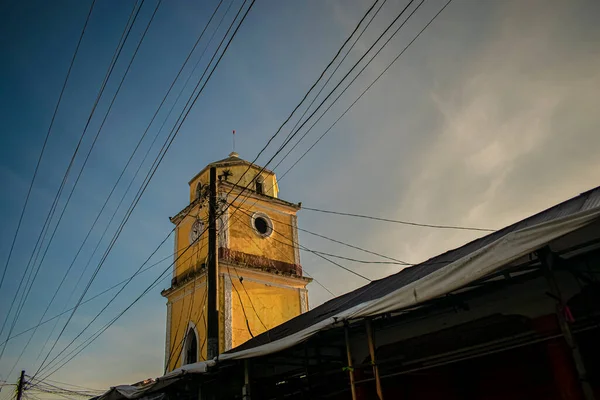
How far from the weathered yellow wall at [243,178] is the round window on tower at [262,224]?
1569 mm

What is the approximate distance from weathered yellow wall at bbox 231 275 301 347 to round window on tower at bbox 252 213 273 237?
2.83 m

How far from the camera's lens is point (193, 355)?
748 inches

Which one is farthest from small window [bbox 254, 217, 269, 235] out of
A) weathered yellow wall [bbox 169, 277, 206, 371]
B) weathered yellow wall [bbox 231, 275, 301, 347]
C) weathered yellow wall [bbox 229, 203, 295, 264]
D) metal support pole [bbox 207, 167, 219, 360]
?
metal support pole [bbox 207, 167, 219, 360]

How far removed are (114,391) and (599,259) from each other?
11.4 meters

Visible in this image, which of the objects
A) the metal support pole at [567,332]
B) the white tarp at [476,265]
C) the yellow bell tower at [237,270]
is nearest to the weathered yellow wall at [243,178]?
the yellow bell tower at [237,270]

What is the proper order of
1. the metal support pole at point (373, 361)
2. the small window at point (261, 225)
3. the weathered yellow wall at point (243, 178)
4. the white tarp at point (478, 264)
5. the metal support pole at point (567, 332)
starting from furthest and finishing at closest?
the weathered yellow wall at point (243, 178) → the small window at point (261, 225) → the metal support pole at point (373, 361) → the white tarp at point (478, 264) → the metal support pole at point (567, 332)

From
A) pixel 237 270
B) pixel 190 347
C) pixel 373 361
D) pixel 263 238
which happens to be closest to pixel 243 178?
pixel 263 238

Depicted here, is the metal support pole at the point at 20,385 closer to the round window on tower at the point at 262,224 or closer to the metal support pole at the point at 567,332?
the round window on tower at the point at 262,224

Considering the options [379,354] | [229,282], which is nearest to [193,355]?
[229,282]

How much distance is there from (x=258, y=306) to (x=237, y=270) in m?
1.95

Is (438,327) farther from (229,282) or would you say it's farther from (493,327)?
(229,282)

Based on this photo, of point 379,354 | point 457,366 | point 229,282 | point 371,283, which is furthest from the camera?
point 229,282

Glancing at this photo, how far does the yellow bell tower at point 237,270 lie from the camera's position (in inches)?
738

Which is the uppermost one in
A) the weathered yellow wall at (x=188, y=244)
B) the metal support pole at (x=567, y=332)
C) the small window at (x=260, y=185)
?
the small window at (x=260, y=185)
